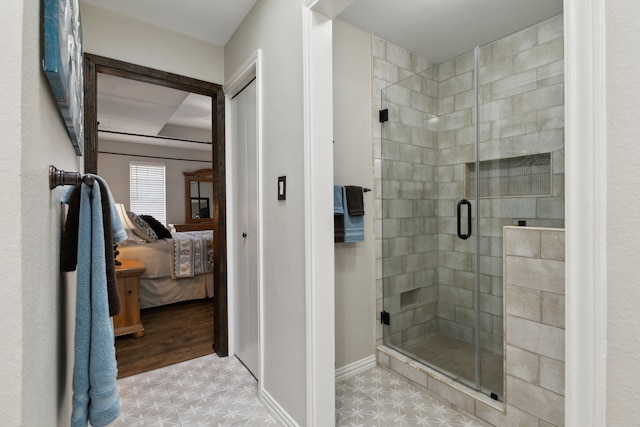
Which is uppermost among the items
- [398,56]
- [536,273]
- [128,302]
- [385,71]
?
[398,56]

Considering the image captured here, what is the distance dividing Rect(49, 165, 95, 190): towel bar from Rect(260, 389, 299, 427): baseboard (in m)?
1.52

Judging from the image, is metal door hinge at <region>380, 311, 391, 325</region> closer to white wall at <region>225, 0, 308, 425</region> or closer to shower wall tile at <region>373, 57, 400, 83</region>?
white wall at <region>225, 0, 308, 425</region>

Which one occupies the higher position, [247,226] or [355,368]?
[247,226]

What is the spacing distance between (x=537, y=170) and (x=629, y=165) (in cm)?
167

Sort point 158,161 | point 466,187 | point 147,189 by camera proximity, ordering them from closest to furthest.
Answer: point 466,187
point 147,189
point 158,161

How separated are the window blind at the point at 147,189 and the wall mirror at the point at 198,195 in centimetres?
49

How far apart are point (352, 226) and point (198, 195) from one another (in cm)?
580

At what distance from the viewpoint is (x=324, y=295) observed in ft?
4.95

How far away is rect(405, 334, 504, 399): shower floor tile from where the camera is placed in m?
1.88

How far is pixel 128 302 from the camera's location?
9.41ft

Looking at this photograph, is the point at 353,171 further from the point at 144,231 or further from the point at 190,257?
Answer: the point at 144,231

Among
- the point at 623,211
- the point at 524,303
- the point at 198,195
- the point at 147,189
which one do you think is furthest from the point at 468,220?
the point at 147,189

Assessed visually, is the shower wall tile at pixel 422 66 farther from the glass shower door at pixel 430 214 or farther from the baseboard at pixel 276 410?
the baseboard at pixel 276 410

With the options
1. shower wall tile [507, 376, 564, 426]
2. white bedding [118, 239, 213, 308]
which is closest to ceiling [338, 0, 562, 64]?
shower wall tile [507, 376, 564, 426]
